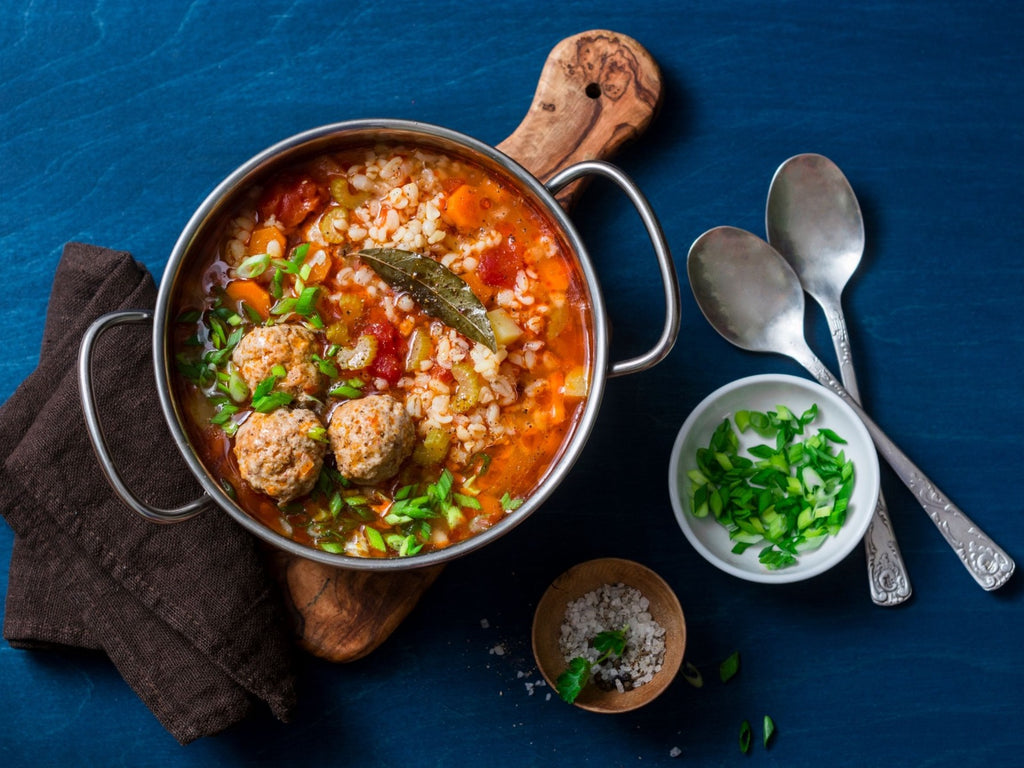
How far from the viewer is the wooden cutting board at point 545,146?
3176 mm

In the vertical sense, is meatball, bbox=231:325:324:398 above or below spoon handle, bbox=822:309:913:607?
above

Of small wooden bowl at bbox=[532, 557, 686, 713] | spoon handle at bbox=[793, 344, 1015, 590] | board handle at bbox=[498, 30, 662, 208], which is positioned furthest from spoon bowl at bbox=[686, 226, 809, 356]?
small wooden bowl at bbox=[532, 557, 686, 713]

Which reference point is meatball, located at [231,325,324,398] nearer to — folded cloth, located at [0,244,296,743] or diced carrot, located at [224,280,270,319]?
diced carrot, located at [224,280,270,319]

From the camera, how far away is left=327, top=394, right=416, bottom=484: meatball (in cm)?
259

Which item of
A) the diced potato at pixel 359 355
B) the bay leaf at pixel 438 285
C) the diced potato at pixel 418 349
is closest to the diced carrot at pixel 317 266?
the bay leaf at pixel 438 285

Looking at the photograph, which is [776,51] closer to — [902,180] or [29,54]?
[902,180]

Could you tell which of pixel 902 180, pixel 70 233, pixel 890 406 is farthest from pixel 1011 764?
pixel 70 233

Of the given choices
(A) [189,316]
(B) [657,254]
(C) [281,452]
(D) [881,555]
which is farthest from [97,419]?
(D) [881,555]

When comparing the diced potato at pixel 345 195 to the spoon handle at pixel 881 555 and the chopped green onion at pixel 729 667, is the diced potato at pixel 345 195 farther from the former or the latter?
the chopped green onion at pixel 729 667

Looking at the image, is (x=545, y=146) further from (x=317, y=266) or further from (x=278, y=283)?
(x=278, y=283)

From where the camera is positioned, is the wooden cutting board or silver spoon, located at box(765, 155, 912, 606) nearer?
the wooden cutting board

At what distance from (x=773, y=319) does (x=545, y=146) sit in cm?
111

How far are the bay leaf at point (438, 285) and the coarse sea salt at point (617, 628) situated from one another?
46.0 inches

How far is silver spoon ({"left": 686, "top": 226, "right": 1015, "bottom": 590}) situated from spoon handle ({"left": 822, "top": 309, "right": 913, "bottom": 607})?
76 millimetres
